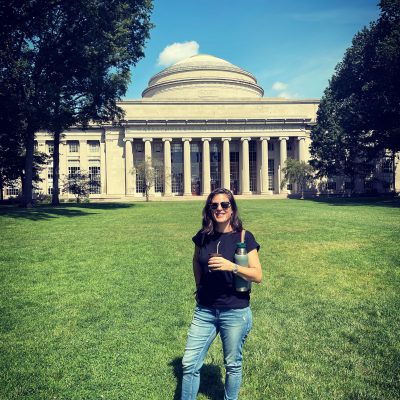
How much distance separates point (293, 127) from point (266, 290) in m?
57.7

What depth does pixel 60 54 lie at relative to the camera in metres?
26.4

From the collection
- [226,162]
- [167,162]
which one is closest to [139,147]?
[167,162]

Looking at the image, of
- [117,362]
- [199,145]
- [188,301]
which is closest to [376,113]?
[199,145]

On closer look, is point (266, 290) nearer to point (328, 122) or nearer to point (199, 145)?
point (328, 122)

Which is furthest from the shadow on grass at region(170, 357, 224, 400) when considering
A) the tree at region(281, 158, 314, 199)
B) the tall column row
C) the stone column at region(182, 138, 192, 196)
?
the stone column at region(182, 138, 192, 196)

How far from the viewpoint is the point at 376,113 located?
125 ft

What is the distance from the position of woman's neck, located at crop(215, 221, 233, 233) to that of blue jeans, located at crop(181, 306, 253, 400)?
2.97ft

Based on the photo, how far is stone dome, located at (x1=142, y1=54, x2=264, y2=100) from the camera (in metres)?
71.5

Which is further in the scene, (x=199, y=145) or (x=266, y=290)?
(x=199, y=145)

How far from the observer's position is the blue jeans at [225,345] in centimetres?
400

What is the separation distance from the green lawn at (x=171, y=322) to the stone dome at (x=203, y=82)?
6101 centimetres

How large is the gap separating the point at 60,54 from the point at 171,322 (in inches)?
993

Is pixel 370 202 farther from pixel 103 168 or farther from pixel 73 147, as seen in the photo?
pixel 73 147

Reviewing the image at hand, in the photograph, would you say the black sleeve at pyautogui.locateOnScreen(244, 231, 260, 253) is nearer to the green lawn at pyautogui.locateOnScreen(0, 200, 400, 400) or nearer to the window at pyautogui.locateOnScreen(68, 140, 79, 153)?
the green lawn at pyautogui.locateOnScreen(0, 200, 400, 400)
